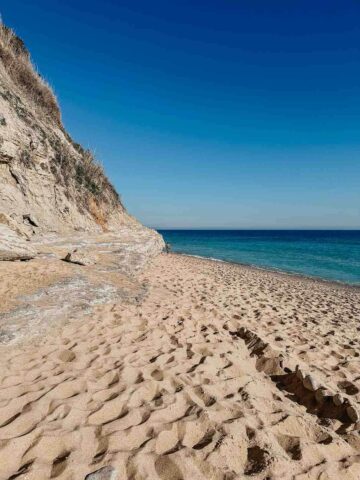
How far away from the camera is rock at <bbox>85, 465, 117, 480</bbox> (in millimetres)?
2266

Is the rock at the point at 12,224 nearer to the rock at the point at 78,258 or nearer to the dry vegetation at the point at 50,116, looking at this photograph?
the rock at the point at 78,258

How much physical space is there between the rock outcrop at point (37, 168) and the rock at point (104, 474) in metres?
7.40

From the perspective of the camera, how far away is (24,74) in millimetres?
14469

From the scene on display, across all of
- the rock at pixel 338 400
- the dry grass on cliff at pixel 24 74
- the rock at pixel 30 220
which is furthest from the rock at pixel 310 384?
the dry grass on cliff at pixel 24 74

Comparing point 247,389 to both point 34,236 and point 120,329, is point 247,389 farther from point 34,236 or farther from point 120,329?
point 34,236

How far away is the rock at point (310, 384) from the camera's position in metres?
3.88

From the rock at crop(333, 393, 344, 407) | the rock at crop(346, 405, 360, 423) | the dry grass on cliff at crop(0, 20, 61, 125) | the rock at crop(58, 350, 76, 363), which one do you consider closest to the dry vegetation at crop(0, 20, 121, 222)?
the dry grass on cliff at crop(0, 20, 61, 125)

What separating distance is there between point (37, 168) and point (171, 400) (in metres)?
10.8

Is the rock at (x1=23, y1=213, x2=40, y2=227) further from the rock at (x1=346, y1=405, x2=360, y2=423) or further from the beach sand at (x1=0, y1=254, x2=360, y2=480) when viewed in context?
the rock at (x1=346, y1=405, x2=360, y2=423)

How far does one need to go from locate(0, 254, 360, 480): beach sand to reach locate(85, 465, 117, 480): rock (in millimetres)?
49

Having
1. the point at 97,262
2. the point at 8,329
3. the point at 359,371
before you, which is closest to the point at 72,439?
the point at 8,329

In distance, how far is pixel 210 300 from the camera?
8.48m

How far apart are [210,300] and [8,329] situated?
542cm

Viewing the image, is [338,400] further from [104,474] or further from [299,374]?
[104,474]
